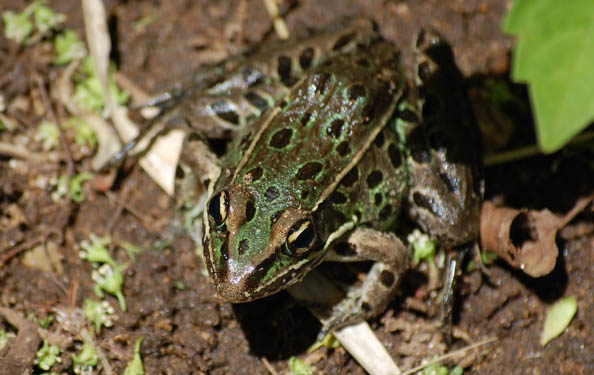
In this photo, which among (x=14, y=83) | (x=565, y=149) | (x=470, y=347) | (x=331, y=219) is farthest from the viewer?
(x=14, y=83)

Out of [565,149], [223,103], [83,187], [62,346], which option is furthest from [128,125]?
[565,149]

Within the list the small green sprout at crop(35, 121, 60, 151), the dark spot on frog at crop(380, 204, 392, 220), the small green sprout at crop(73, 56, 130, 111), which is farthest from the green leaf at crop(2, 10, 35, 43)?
the dark spot on frog at crop(380, 204, 392, 220)

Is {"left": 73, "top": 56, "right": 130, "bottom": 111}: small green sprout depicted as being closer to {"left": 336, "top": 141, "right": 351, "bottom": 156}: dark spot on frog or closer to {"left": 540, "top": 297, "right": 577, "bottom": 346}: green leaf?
{"left": 336, "top": 141, "right": 351, "bottom": 156}: dark spot on frog

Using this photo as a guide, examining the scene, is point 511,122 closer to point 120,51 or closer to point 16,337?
point 120,51

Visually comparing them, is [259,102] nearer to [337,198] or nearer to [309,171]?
[309,171]

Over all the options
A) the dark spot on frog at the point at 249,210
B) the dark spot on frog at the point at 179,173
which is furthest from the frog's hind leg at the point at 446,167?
the dark spot on frog at the point at 179,173

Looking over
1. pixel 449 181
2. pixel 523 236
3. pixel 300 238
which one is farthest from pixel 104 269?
pixel 523 236
